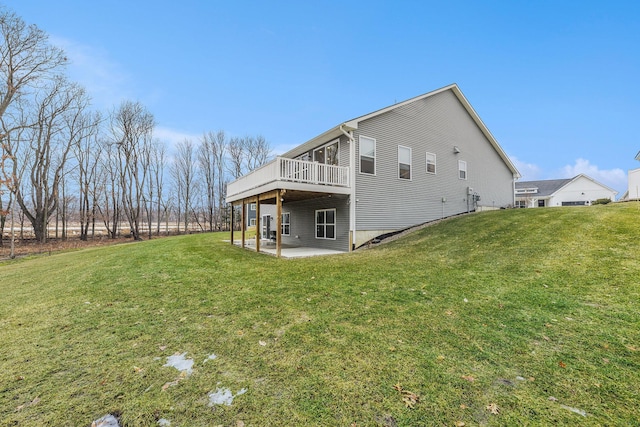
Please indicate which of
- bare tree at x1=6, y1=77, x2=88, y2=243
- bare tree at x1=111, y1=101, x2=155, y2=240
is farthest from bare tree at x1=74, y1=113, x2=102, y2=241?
bare tree at x1=111, y1=101, x2=155, y2=240

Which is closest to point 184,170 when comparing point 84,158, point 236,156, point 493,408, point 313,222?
point 236,156

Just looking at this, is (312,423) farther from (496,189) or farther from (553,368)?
(496,189)

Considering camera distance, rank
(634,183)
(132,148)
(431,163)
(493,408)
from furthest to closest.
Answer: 1. (132,148)
2. (634,183)
3. (431,163)
4. (493,408)

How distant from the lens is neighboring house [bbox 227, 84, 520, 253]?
11.1 meters

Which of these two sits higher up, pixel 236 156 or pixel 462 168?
pixel 236 156

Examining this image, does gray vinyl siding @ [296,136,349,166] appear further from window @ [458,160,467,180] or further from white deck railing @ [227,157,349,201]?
window @ [458,160,467,180]

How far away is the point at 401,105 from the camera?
42.1ft

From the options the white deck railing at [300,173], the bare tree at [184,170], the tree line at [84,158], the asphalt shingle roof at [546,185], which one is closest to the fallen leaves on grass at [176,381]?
the white deck railing at [300,173]

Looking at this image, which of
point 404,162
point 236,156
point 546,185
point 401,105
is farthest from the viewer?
point 236,156

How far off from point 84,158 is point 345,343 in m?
34.4

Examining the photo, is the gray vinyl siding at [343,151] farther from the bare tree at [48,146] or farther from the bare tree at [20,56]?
the bare tree at [48,146]

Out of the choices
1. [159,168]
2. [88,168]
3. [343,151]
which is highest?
[159,168]

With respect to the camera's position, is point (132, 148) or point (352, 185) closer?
point (352, 185)

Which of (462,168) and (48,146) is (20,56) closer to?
(48,146)
